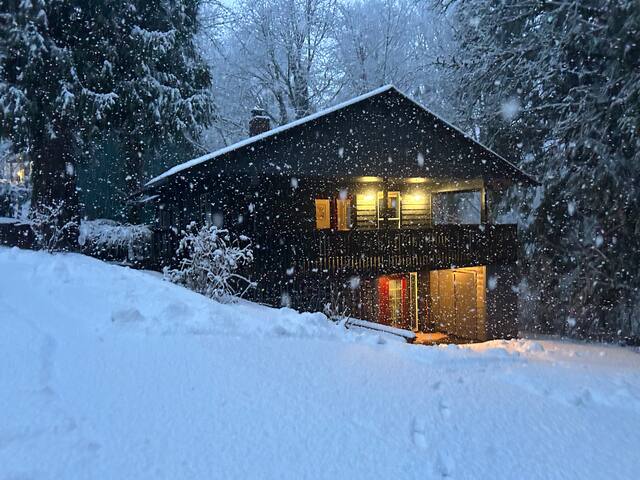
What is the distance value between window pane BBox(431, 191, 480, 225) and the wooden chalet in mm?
12547

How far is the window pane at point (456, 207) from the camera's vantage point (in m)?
32.2

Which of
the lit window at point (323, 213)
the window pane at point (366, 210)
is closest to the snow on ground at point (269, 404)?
the lit window at point (323, 213)

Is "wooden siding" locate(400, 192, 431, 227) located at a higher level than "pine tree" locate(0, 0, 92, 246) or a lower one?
lower

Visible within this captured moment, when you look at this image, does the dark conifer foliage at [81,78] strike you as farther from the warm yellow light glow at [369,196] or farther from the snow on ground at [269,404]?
the snow on ground at [269,404]

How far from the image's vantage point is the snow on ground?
10.7 feet

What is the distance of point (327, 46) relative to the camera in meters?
30.8

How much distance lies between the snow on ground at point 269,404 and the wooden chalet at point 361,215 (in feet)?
21.6

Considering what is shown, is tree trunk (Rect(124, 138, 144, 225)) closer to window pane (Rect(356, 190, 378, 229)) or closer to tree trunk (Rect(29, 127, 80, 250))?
tree trunk (Rect(29, 127, 80, 250))

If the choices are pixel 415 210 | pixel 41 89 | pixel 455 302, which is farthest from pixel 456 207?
pixel 41 89

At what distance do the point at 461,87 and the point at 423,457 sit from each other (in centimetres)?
2005

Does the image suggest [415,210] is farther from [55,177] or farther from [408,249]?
[55,177]

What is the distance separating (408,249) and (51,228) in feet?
36.9

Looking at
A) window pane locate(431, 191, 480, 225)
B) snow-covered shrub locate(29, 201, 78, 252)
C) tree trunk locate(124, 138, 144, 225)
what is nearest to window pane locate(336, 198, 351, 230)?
snow-covered shrub locate(29, 201, 78, 252)

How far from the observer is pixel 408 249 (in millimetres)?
14633
